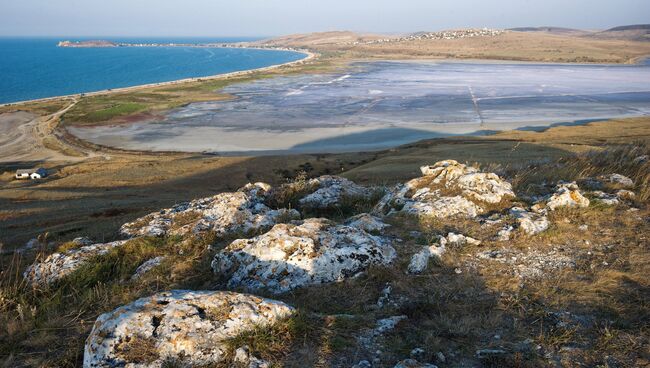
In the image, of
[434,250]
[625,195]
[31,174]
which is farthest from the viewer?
[31,174]

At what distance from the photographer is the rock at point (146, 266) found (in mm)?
7283

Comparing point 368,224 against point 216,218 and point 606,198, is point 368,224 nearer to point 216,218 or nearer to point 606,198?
point 216,218

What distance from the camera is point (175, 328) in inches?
183

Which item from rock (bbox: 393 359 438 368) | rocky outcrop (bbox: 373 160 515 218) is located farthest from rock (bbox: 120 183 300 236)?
rock (bbox: 393 359 438 368)

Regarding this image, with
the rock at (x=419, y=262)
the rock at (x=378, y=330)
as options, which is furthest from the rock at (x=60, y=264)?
the rock at (x=419, y=262)

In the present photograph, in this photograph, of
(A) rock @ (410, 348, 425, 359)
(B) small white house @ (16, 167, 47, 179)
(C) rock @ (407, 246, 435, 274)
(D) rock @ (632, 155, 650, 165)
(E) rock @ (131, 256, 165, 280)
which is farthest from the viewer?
(B) small white house @ (16, 167, 47, 179)

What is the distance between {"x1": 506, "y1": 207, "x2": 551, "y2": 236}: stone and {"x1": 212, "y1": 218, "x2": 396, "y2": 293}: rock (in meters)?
2.83

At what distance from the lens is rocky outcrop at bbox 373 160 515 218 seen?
932 cm

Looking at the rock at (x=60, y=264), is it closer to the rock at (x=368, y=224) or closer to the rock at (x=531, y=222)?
the rock at (x=368, y=224)

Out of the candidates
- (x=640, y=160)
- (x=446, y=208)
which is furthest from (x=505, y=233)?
(x=640, y=160)

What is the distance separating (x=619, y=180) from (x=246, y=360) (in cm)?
1084

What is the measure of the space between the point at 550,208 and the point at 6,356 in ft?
31.7

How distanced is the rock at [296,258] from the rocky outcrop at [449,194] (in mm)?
2507

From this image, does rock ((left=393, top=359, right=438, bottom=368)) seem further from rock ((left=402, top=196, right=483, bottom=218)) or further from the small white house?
the small white house
